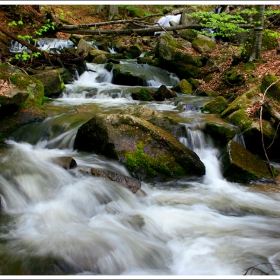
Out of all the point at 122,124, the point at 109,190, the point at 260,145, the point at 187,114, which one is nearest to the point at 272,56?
the point at 187,114

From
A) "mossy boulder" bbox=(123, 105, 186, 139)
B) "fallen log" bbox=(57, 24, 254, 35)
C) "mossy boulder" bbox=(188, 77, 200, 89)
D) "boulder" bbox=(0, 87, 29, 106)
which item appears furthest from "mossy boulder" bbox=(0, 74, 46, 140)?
"fallen log" bbox=(57, 24, 254, 35)

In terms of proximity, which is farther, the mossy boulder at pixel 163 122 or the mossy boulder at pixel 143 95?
the mossy boulder at pixel 143 95

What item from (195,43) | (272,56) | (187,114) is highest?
(195,43)

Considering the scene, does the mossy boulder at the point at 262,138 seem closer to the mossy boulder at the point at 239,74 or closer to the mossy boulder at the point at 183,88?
the mossy boulder at the point at 239,74

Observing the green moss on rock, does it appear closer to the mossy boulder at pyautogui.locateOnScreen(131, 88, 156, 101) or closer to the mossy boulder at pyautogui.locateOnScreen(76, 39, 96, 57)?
the mossy boulder at pyautogui.locateOnScreen(131, 88, 156, 101)

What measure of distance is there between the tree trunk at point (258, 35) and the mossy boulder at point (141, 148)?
6290 mm

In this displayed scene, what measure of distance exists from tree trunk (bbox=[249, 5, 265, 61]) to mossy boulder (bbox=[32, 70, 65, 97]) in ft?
22.2

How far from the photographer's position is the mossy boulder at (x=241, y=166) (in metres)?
5.34

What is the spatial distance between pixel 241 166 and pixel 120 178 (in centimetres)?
232

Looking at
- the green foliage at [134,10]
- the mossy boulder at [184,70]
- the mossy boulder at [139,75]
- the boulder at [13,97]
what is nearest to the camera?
the boulder at [13,97]

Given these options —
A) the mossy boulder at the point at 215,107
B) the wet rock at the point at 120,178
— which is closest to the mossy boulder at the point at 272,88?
the mossy boulder at the point at 215,107

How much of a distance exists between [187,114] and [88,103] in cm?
322

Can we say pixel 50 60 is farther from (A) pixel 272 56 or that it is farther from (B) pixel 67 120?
(A) pixel 272 56

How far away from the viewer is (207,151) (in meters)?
6.11
